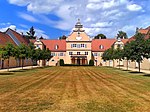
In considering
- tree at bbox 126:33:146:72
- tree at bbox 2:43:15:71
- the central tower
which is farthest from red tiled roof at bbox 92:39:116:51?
tree at bbox 2:43:15:71

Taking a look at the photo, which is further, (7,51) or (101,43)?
(101,43)

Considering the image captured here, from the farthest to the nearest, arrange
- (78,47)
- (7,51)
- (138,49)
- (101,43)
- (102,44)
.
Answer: (101,43) → (102,44) → (78,47) → (7,51) → (138,49)

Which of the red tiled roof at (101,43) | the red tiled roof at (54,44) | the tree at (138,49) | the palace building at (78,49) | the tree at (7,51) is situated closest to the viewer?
the tree at (138,49)

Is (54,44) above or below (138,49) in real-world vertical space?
above

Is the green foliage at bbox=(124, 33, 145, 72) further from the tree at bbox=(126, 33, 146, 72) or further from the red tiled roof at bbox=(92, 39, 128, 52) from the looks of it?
the red tiled roof at bbox=(92, 39, 128, 52)

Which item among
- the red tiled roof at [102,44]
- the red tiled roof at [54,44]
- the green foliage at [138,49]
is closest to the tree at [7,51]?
the green foliage at [138,49]

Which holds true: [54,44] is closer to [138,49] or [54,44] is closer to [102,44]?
[102,44]

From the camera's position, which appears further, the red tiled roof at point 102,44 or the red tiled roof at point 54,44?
the red tiled roof at point 102,44

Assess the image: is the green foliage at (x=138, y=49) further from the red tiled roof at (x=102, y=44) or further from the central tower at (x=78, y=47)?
the red tiled roof at (x=102, y=44)

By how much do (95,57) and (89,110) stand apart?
8005 centimetres

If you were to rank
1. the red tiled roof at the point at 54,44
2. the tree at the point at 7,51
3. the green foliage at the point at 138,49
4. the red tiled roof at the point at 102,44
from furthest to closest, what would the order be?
1. the red tiled roof at the point at 102,44
2. the red tiled roof at the point at 54,44
3. the tree at the point at 7,51
4. the green foliage at the point at 138,49

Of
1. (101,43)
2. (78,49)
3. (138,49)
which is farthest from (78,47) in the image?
(138,49)

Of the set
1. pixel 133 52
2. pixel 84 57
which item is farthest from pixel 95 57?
pixel 133 52

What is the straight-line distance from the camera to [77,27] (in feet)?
289
